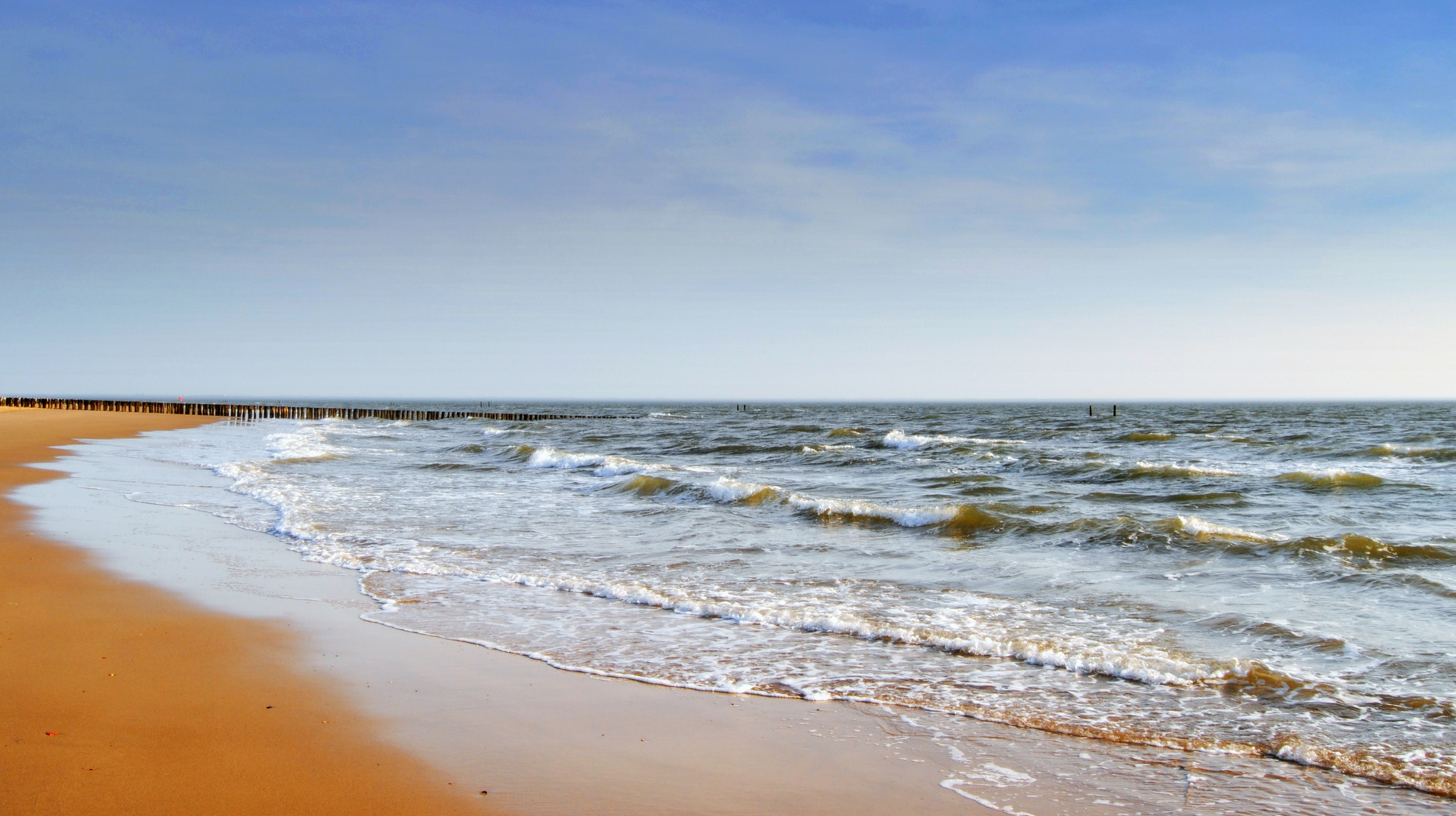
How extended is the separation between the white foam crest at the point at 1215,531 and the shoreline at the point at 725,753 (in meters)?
8.48

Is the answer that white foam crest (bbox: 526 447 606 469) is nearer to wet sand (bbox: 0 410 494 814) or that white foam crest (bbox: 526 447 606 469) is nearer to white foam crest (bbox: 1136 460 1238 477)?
white foam crest (bbox: 1136 460 1238 477)

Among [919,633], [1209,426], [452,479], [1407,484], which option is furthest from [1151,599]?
[1209,426]

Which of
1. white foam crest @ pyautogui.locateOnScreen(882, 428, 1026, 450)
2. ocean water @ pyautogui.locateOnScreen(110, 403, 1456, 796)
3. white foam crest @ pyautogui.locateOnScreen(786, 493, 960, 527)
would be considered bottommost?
ocean water @ pyautogui.locateOnScreen(110, 403, 1456, 796)

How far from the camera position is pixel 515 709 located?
5.49m

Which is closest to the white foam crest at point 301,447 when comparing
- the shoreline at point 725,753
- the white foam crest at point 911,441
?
the white foam crest at point 911,441

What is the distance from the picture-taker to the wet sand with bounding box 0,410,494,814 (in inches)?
160

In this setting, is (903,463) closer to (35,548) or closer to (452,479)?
(452,479)

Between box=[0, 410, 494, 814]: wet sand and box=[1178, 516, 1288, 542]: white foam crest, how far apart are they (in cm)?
1149

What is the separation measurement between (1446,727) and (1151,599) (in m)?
3.51

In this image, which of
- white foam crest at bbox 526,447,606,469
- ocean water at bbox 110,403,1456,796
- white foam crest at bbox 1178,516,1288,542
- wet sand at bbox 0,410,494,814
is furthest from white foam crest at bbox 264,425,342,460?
white foam crest at bbox 1178,516,1288,542

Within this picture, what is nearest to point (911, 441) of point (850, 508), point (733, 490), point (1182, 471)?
point (1182, 471)

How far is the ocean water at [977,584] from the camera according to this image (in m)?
5.96

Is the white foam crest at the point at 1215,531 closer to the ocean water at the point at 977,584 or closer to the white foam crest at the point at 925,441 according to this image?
the ocean water at the point at 977,584

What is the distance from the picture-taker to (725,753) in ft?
16.0
